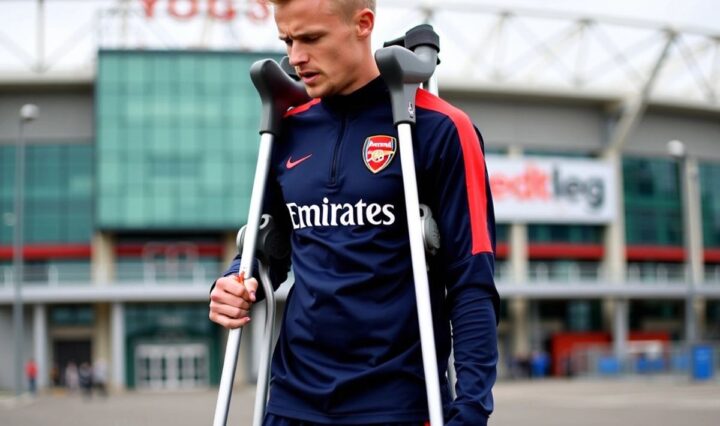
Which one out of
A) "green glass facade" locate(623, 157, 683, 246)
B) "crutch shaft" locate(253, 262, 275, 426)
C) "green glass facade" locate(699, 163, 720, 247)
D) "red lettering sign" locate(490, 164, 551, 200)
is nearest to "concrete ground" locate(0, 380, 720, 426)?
"crutch shaft" locate(253, 262, 275, 426)

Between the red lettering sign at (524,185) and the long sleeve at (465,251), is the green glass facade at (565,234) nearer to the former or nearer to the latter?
the red lettering sign at (524,185)

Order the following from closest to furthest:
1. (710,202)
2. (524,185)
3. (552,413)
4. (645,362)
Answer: (552,413) → (645,362) → (524,185) → (710,202)

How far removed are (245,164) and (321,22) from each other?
152 feet

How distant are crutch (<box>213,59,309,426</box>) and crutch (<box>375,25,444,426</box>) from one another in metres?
0.36

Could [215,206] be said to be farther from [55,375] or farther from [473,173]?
[473,173]

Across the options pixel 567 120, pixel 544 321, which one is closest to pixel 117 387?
pixel 544 321

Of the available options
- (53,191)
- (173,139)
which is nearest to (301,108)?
(173,139)

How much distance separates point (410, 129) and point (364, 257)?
13.3 inches

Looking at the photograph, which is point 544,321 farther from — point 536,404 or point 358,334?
point 358,334

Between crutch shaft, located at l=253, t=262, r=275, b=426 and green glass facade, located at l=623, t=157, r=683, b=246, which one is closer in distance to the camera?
crutch shaft, located at l=253, t=262, r=275, b=426

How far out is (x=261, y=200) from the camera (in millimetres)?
2754

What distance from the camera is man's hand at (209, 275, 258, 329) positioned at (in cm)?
258

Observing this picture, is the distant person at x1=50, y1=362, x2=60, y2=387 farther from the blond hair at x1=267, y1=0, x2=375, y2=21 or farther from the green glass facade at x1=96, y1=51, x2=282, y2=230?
the blond hair at x1=267, y1=0, x2=375, y2=21

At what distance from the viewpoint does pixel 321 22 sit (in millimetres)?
2504
